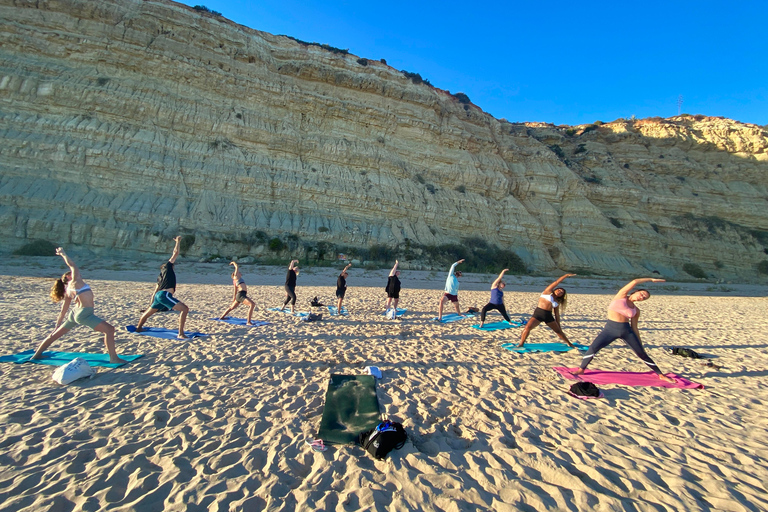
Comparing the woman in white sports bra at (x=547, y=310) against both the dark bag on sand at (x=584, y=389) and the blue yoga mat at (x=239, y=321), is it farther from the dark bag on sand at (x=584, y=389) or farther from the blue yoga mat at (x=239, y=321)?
the blue yoga mat at (x=239, y=321)

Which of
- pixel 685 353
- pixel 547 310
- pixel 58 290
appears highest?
pixel 58 290

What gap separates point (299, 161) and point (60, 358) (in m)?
23.0

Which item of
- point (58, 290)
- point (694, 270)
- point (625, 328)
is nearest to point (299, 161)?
point (58, 290)

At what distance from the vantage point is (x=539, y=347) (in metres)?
6.64

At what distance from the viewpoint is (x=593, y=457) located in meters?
3.01

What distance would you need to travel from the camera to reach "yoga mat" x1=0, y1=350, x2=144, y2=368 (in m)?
4.64

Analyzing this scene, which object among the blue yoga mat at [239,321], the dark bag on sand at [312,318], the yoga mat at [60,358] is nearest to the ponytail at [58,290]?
the yoga mat at [60,358]

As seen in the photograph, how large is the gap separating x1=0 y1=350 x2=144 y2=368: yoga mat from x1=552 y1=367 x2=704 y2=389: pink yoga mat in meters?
6.92

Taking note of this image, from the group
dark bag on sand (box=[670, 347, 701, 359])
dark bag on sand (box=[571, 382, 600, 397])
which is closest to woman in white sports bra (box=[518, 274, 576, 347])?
dark bag on sand (box=[571, 382, 600, 397])

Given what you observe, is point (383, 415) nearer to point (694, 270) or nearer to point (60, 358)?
point (60, 358)

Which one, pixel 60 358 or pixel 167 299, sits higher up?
pixel 167 299

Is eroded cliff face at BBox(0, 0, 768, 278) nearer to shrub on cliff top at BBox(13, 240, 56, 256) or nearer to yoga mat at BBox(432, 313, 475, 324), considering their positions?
shrub on cliff top at BBox(13, 240, 56, 256)

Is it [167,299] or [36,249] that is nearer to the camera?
[167,299]

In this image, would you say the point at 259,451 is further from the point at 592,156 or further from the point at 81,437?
the point at 592,156
